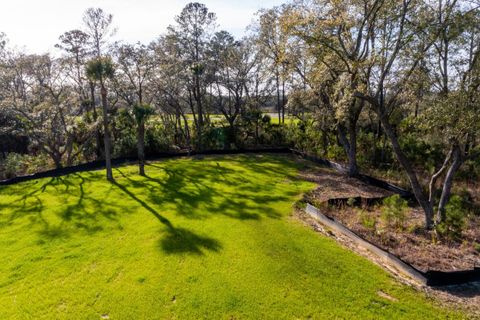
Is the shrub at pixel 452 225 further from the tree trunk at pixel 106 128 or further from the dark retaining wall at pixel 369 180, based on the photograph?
the tree trunk at pixel 106 128

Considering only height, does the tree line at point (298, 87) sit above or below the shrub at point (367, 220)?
above

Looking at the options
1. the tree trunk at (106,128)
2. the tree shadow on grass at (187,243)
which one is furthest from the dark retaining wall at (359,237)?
the tree trunk at (106,128)

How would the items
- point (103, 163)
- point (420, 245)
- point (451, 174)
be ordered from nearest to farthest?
point (420, 245)
point (451, 174)
point (103, 163)

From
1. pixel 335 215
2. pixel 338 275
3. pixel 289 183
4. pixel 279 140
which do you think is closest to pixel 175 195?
pixel 289 183

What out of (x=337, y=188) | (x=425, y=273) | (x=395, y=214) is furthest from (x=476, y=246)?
(x=337, y=188)

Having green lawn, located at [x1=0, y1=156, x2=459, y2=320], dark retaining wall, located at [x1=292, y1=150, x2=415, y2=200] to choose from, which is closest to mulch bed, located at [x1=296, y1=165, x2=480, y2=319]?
green lawn, located at [x1=0, y1=156, x2=459, y2=320]

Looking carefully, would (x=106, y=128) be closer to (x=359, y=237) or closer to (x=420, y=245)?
(x=359, y=237)

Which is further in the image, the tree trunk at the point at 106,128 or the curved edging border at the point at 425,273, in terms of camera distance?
the tree trunk at the point at 106,128

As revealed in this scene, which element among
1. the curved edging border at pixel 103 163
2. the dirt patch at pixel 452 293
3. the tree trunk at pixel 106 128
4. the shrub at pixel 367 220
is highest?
the tree trunk at pixel 106 128
